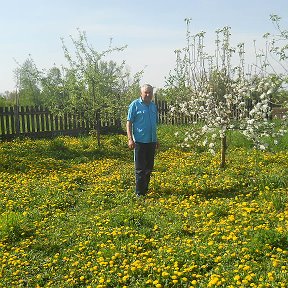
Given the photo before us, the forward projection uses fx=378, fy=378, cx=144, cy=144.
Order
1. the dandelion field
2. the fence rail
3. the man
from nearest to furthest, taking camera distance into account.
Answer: the dandelion field → the man → the fence rail

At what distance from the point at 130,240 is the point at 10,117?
12.6 m

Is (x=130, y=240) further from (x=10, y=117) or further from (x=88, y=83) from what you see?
(x=10, y=117)

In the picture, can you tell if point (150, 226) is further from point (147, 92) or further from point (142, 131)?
point (147, 92)

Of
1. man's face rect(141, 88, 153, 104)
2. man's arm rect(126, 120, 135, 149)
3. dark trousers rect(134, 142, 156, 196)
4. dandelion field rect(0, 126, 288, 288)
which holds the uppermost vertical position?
man's face rect(141, 88, 153, 104)

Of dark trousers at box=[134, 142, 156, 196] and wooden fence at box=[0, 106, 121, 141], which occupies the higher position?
wooden fence at box=[0, 106, 121, 141]

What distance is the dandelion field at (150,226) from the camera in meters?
4.38

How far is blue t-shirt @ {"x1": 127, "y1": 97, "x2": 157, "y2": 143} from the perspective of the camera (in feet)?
24.9

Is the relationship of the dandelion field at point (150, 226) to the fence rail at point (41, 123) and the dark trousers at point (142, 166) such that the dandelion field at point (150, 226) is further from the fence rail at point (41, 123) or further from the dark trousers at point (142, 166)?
the fence rail at point (41, 123)

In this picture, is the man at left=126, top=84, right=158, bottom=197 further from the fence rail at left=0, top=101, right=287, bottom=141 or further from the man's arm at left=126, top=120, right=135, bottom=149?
the fence rail at left=0, top=101, right=287, bottom=141

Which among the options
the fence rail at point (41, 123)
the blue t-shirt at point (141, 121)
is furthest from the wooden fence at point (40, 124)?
the blue t-shirt at point (141, 121)

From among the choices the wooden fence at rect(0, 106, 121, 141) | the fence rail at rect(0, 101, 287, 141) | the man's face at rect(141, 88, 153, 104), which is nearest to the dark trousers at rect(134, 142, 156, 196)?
the man's face at rect(141, 88, 153, 104)

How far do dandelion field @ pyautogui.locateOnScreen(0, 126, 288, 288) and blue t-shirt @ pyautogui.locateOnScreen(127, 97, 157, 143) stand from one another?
1171 millimetres

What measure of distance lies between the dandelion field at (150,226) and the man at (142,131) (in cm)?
37

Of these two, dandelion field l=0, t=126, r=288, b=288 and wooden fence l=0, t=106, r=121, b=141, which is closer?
dandelion field l=0, t=126, r=288, b=288
